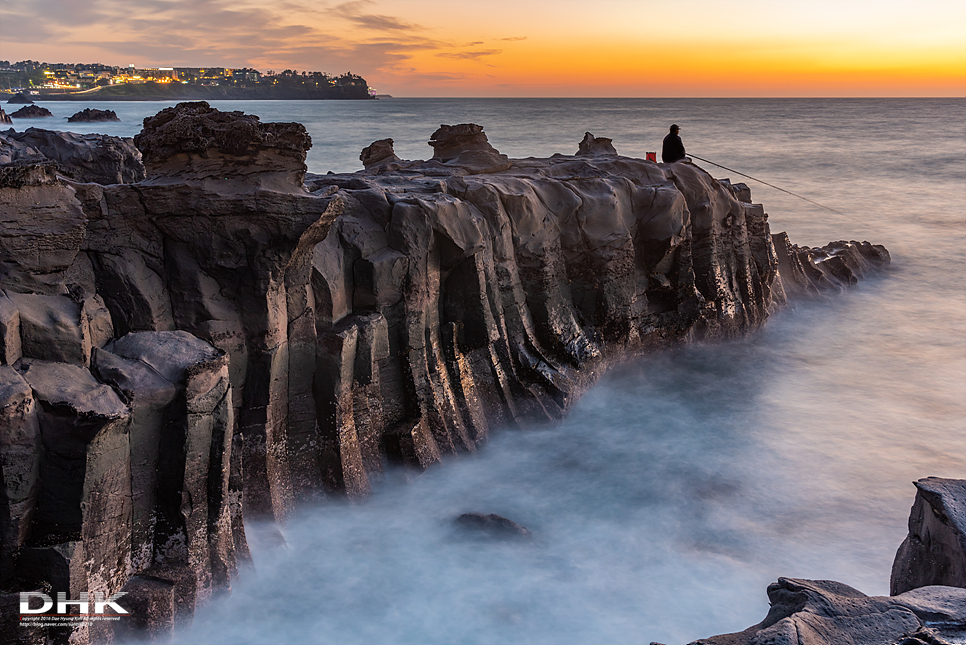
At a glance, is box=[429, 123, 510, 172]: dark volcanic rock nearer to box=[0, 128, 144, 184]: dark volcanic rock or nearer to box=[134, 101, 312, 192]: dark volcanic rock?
box=[134, 101, 312, 192]: dark volcanic rock

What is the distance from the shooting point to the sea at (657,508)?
6363mm

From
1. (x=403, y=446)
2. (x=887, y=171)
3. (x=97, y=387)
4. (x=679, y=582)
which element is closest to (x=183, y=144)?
(x=97, y=387)

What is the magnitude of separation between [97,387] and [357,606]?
2982 millimetres

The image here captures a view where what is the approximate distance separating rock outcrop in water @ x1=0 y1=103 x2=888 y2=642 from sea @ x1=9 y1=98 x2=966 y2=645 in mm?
452

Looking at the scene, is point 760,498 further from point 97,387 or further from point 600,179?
point 97,387

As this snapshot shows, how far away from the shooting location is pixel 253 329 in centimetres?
702

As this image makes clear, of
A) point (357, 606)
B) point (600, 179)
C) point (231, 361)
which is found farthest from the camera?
point (600, 179)

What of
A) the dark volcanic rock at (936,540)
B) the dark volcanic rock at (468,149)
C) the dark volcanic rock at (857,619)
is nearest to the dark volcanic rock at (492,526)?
the dark volcanic rock at (857,619)

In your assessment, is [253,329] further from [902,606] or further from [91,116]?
[91,116]

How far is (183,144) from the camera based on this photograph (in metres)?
6.82

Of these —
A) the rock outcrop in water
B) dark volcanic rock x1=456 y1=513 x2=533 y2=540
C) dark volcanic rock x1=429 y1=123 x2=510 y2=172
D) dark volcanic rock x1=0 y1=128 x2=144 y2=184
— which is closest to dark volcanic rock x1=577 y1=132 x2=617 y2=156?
dark volcanic rock x1=429 y1=123 x2=510 y2=172

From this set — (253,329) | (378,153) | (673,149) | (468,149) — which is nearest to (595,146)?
(673,149)

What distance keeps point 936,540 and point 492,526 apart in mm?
4005

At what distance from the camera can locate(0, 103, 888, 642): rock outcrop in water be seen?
201 inches
